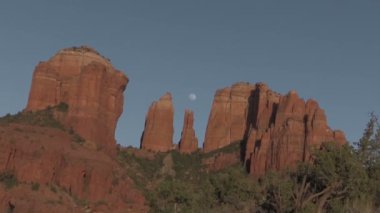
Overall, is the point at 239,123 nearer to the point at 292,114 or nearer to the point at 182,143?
the point at 182,143

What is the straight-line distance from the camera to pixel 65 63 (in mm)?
126875

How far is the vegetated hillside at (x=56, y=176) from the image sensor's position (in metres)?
80.4

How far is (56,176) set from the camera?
91.2 meters

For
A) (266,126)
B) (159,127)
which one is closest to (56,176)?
(266,126)

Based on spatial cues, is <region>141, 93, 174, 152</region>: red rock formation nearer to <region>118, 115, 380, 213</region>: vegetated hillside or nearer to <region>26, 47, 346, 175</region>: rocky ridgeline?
<region>26, 47, 346, 175</region>: rocky ridgeline

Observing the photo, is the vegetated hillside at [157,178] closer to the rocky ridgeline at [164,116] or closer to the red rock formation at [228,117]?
the rocky ridgeline at [164,116]

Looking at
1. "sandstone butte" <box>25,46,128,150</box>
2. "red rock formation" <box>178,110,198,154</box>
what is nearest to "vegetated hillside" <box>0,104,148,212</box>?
"sandstone butte" <box>25,46,128,150</box>

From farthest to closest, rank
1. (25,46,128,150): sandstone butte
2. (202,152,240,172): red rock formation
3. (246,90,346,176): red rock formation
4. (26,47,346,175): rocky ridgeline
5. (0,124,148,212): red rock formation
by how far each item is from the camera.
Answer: (202,152,240,172): red rock formation, (246,90,346,176): red rock formation, (26,47,346,175): rocky ridgeline, (25,46,128,150): sandstone butte, (0,124,148,212): red rock formation

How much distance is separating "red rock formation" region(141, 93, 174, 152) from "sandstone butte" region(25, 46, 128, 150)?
26.1m

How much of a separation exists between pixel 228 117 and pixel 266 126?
67.8 feet

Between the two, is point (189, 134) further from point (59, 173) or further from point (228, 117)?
point (59, 173)

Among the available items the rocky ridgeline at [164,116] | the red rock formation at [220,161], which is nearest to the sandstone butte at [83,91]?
the rocky ridgeline at [164,116]

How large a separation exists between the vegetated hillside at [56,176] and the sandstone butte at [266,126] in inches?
1161

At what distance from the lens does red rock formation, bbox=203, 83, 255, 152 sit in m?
156
